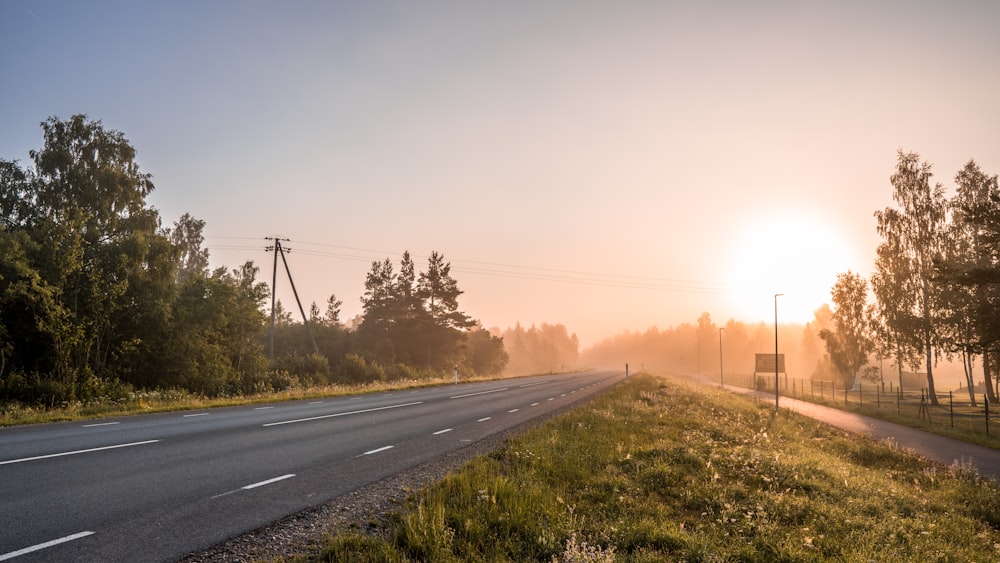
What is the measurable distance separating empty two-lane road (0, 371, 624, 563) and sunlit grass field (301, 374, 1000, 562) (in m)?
1.57

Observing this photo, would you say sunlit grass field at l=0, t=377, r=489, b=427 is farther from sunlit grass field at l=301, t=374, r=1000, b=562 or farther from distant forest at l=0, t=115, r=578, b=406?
sunlit grass field at l=301, t=374, r=1000, b=562

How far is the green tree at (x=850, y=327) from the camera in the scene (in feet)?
179

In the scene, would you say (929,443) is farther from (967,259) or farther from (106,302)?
(106,302)

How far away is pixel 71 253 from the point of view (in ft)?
59.7

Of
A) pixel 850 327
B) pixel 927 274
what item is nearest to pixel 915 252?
pixel 927 274

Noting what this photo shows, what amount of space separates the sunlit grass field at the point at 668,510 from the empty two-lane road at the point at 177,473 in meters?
1.57

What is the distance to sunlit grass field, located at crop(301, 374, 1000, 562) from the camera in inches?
201

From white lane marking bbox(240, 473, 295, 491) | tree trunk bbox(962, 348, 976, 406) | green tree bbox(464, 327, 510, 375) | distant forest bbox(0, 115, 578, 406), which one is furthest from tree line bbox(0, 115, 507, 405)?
tree trunk bbox(962, 348, 976, 406)

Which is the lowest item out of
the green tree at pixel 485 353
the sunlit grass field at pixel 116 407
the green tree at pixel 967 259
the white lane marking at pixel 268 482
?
the green tree at pixel 485 353

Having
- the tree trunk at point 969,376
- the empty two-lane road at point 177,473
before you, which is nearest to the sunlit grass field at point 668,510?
the empty two-lane road at point 177,473

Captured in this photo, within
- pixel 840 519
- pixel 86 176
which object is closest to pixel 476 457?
pixel 840 519

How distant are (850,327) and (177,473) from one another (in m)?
66.1

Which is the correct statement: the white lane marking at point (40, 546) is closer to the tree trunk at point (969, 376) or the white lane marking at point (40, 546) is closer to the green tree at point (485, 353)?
the tree trunk at point (969, 376)

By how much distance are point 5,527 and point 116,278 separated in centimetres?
2172
